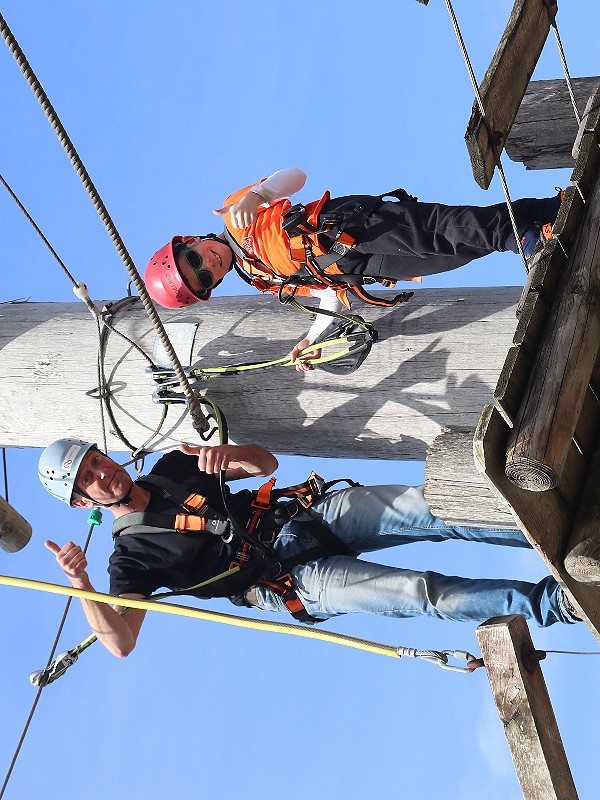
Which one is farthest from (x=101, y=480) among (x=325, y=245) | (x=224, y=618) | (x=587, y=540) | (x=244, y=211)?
(x=587, y=540)

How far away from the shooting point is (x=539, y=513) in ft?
10.6

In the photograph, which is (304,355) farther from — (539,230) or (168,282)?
(539,230)

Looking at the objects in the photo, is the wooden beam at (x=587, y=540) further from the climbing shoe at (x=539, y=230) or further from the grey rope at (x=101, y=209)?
the grey rope at (x=101, y=209)

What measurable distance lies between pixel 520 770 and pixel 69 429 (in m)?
3.03

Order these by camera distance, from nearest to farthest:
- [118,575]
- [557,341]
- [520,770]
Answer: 1. [557,341]
2. [520,770]
3. [118,575]

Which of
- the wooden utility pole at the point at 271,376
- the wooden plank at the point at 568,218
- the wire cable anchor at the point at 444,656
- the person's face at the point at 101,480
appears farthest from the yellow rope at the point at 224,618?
Result: the wooden plank at the point at 568,218

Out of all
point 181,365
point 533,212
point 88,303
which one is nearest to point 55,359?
point 88,303

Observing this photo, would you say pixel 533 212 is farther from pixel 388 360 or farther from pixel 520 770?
pixel 520 770

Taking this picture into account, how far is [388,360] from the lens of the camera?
494 centimetres

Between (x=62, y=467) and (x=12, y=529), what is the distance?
0.41 metres

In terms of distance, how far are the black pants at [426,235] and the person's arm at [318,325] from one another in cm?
20

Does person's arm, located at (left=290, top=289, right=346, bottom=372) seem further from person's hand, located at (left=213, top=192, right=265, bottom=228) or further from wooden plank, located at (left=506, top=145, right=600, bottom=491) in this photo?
wooden plank, located at (left=506, top=145, right=600, bottom=491)

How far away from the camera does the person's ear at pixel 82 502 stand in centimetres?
511

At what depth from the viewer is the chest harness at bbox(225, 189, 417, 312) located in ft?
16.0
